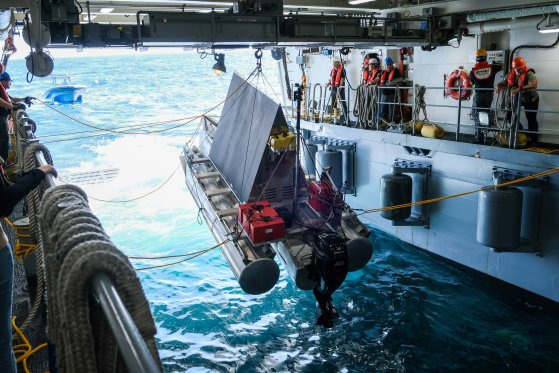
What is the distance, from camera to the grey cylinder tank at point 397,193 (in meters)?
8.55

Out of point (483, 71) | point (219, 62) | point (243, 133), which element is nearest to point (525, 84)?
point (483, 71)

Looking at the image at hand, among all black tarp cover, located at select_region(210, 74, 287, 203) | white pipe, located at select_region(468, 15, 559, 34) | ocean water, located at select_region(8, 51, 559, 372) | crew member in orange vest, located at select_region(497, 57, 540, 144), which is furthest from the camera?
white pipe, located at select_region(468, 15, 559, 34)

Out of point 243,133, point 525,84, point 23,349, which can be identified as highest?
point 525,84

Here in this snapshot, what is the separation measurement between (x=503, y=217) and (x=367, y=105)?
4.14m

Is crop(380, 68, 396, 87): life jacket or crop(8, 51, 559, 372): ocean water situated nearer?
crop(8, 51, 559, 372): ocean water

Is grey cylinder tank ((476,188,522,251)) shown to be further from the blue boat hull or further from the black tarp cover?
the blue boat hull

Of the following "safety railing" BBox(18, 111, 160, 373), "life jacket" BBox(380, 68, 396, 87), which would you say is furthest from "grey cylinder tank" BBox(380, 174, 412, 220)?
"safety railing" BBox(18, 111, 160, 373)

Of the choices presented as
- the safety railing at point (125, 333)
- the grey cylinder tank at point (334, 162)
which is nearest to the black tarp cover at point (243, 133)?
the grey cylinder tank at point (334, 162)

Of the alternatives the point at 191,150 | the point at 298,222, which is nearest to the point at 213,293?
the point at 298,222

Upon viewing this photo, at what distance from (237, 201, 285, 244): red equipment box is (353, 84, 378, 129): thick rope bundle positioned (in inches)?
180

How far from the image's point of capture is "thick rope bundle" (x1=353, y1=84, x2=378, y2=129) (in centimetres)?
972

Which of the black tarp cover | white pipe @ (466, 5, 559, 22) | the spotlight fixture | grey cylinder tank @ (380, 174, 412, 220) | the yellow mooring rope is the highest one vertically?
white pipe @ (466, 5, 559, 22)

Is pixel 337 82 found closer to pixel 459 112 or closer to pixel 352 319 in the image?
pixel 459 112

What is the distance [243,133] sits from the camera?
25.1 ft
